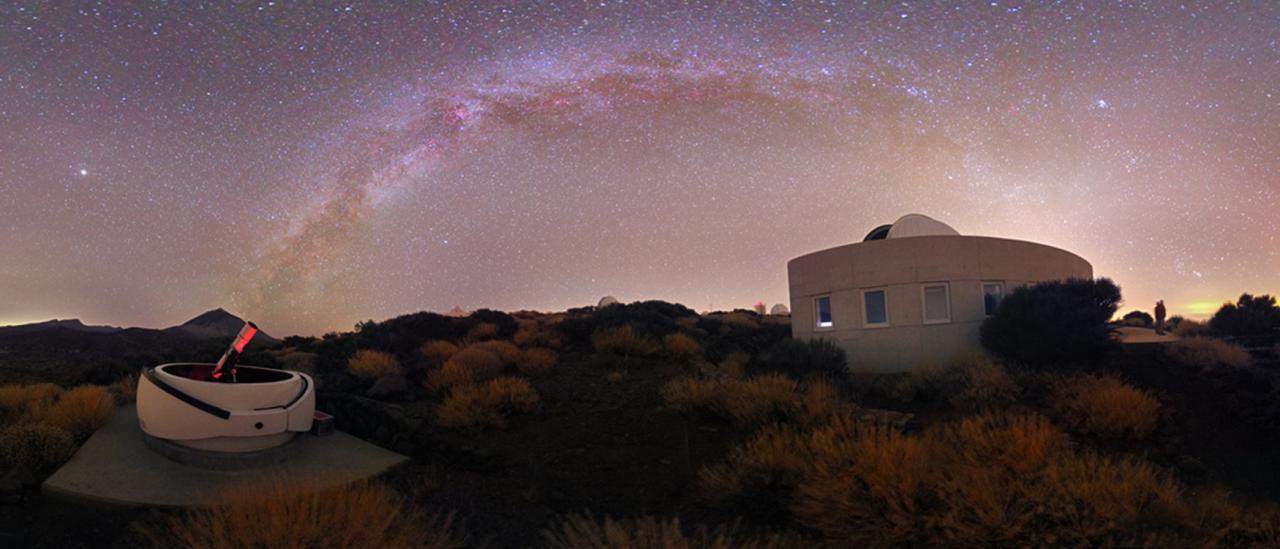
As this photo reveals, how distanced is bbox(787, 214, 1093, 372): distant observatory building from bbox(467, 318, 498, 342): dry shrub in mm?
11003

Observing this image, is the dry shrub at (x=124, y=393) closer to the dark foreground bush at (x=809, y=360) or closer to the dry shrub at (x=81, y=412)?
the dry shrub at (x=81, y=412)

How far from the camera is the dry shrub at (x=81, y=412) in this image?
8273mm

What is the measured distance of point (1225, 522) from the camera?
4.62 m

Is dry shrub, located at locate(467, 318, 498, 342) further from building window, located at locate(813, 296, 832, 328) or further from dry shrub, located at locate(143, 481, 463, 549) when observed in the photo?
dry shrub, located at locate(143, 481, 463, 549)

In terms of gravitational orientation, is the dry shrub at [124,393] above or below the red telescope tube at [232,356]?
below

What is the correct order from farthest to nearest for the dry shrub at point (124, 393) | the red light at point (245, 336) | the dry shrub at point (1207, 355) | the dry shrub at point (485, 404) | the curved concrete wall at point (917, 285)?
the curved concrete wall at point (917, 285) < the dry shrub at point (1207, 355) < the dry shrub at point (124, 393) < the dry shrub at point (485, 404) < the red light at point (245, 336)

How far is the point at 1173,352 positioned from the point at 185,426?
18505 millimetres

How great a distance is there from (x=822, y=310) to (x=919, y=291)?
294 cm

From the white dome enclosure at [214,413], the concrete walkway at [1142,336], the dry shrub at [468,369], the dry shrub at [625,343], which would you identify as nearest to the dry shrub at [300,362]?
the dry shrub at [468,369]

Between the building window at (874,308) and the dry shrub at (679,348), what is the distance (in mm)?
4731

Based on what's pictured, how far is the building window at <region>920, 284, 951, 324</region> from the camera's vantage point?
16125 millimetres

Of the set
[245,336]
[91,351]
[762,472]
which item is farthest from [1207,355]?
[91,351]

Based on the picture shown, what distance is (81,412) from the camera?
336 inches

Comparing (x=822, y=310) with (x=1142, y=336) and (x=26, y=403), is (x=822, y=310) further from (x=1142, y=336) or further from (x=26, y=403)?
(x=26, y=403)
